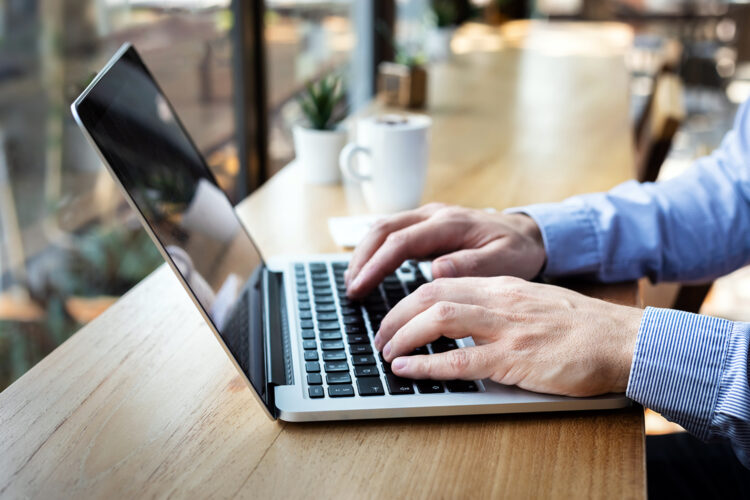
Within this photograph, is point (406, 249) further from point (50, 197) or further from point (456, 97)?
point (456, 97)

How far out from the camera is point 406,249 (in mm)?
722

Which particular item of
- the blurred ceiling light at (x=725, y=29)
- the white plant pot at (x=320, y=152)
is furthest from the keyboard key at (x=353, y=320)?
the blurred ceiling light at (x=725, y=29)

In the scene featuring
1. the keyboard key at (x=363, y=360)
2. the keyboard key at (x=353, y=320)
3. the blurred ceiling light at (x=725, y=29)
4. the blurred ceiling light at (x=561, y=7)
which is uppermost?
the keyboard key at (x=363, y=360)

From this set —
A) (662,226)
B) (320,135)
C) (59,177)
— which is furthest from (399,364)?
(59,177)

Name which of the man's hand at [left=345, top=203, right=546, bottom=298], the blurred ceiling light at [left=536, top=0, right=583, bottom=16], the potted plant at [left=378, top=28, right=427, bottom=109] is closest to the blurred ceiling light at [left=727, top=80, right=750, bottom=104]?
the blurred ceiling light at [left=536, top=0, right=583, bottom=16]

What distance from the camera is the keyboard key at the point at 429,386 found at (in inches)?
21.3

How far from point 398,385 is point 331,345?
85mm

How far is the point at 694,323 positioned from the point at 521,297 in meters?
0.13

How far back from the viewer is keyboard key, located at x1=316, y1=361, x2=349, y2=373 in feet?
1.86

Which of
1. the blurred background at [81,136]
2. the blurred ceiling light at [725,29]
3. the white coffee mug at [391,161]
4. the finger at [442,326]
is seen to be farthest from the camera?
the blurred ceiling light at [725,29]

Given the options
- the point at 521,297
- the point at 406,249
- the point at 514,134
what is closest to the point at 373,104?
the point at 514,134

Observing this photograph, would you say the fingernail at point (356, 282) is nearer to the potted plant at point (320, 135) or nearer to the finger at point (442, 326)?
the finger at point (442, 326)

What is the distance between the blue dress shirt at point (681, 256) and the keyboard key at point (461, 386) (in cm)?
11

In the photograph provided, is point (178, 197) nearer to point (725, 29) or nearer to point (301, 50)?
point (301, 50)
